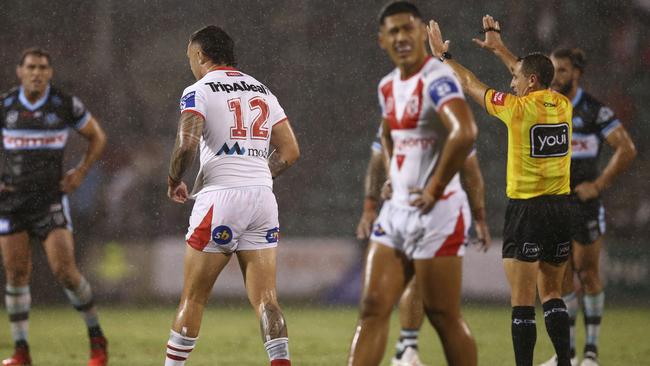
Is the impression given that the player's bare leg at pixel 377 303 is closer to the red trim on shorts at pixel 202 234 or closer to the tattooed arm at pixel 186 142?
the red trim on shorts at pixel 202 234

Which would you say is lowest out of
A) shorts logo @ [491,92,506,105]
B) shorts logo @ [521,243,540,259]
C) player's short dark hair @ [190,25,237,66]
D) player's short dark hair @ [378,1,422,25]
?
shorts logo @ [521,243,540,259]

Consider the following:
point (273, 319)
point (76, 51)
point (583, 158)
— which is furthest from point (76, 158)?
point (273, 319)

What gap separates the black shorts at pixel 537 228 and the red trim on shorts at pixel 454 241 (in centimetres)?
146

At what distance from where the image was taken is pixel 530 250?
6.09 meters

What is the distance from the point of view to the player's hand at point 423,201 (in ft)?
14.9

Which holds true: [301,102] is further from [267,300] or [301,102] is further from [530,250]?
[267,300]

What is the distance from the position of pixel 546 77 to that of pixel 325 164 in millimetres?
8114

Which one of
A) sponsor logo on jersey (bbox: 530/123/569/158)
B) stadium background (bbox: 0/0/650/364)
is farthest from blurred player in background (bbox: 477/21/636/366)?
stadium background (bbox: 0/0/650/364)

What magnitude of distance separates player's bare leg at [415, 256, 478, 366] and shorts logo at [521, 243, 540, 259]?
4.72ft

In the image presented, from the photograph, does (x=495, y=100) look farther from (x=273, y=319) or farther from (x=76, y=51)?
(x=76, y=51)

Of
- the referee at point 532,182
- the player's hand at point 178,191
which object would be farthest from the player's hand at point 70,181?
the referee at point 532,182

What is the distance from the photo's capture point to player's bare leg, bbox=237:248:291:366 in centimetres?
552

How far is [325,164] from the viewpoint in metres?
14.0

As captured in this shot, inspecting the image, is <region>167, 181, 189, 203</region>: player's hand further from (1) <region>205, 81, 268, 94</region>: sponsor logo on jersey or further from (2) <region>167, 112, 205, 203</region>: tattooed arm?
(1) <region>205, 81, 268, 94</region>: sponsor logo on jersey
